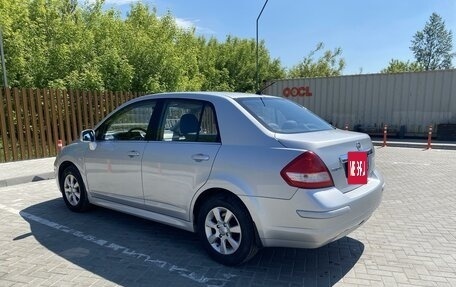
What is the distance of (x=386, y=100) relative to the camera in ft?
56.3

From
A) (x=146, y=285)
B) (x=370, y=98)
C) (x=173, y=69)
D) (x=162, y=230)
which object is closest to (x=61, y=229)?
(x=162, y=230)

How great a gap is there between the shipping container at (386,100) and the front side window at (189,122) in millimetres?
15576

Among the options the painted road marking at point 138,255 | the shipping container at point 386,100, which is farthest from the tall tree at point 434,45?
the painted road marking at point 138,255

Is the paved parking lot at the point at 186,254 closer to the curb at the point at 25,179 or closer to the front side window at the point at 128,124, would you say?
the front side window at the point at 128,124

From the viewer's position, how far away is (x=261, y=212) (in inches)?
122

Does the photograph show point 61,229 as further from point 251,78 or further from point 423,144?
point 251,78

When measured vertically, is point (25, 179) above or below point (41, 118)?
below

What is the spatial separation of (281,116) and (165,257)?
192cm

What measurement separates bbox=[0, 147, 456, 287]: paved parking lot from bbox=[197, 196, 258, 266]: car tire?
14 cm

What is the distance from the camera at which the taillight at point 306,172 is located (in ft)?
9.59

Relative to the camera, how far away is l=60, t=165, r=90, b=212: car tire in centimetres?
500

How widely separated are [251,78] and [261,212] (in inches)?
1067

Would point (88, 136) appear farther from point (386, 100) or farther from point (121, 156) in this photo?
point (386, 100)

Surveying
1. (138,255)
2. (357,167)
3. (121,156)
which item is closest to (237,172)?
(357,167)
